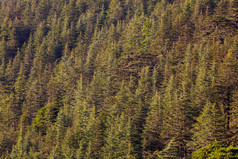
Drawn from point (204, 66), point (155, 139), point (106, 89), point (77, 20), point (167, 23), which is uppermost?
point (77, 20)

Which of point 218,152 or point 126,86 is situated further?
point 126,86

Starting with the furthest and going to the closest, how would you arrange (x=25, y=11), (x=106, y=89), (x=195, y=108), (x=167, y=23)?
(x=25, y=11), (x=167, y=23), (x=106, y=89), (x=195, y=108)

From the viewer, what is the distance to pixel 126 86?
209 feet

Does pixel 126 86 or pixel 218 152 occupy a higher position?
pixel 126 86

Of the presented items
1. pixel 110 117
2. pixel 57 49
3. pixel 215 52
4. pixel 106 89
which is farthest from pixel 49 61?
pixel 215 52

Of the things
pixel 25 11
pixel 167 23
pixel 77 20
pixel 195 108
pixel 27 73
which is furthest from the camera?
pixel 25 11

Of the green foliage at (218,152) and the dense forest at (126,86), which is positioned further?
the dense forest at (126,86)

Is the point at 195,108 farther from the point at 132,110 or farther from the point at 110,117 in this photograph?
the point at 110,117

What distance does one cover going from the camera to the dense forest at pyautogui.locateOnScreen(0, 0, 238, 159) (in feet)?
133

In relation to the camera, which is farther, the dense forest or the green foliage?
the dense forest

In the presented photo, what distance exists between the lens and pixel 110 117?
5412cm

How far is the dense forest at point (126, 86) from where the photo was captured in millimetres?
40562

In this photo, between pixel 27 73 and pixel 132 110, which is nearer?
pixel 132 110

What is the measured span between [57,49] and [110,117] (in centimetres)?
7231
